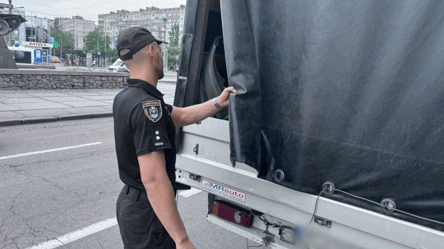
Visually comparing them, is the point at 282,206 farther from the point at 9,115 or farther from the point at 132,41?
the point at 9,115

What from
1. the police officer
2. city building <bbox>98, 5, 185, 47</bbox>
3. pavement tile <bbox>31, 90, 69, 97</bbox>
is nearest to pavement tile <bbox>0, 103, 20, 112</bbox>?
pavement tile <bbox>31, 90, 69, 97</bbox>

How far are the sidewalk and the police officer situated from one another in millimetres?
8983

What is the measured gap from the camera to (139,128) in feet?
6.19

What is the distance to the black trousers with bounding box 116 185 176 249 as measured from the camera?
2055mm

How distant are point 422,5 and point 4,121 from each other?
10.2m

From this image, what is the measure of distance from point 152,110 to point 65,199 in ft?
11.5

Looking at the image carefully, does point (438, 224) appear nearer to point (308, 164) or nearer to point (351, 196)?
point (351, 196)

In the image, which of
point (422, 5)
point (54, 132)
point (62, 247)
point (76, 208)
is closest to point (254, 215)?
point (422, 5)

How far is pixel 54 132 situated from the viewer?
356 inches

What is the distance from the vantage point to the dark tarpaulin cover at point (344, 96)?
181 cm

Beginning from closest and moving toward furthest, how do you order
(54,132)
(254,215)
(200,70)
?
1. (254,215)
2. (200,70)
3. (54,132)

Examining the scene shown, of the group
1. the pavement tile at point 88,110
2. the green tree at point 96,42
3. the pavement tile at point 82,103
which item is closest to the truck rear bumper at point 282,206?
the pavement tile at point 88,110

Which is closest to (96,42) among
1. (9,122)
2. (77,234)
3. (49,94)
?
(49,94)

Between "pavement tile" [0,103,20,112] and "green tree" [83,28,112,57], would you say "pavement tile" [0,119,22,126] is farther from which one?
"green tree" [83,28,112,57]
